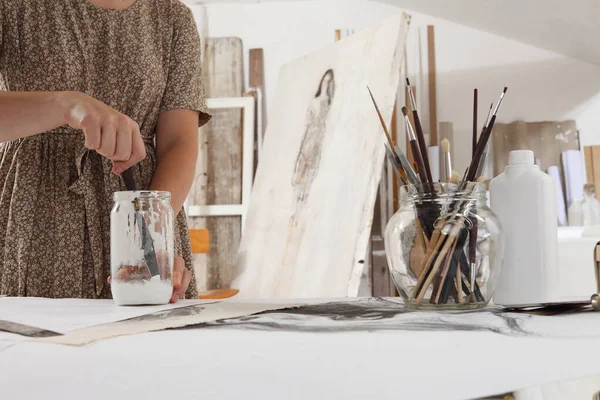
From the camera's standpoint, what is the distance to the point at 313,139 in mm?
3414

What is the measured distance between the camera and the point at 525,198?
2.75 ft

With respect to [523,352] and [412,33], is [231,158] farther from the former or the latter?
[523,352]

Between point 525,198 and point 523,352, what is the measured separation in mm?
376

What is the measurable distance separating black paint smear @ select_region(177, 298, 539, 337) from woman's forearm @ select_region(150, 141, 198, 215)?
66 cm

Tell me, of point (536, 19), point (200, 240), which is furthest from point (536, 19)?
point (200, 240)

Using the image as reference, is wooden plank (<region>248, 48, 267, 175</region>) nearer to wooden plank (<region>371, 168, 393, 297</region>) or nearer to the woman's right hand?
wooden plank (<region>371, 168, 393, 297</region>)

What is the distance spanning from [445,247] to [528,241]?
0.50ft

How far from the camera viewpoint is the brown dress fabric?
130 centimetres

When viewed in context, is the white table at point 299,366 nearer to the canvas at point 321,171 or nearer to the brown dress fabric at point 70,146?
the brown dress fabric at point 70,146

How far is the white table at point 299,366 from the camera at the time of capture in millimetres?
476

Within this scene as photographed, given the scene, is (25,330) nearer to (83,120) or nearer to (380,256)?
(83,120)

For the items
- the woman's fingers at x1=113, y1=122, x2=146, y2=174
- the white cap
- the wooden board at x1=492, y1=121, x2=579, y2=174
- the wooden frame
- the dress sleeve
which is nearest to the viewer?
the white cap

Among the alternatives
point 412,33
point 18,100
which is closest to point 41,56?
point 18,100

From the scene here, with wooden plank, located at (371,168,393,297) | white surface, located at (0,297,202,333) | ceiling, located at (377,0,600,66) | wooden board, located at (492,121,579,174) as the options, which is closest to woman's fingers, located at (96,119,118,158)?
white surface, located at (0,297,202,333)
